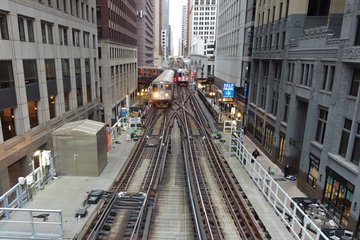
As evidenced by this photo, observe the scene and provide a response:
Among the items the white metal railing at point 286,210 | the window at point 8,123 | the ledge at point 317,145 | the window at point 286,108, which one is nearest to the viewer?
the white metal railing at point 286,210

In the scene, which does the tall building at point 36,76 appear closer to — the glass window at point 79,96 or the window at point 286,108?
the glass window at point 79,96

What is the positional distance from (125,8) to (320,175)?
51.4 metres

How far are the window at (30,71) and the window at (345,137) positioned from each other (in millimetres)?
20699

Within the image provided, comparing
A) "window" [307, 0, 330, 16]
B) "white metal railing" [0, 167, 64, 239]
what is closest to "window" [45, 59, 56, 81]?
"white metal railing" [0, 167, 64, 239]

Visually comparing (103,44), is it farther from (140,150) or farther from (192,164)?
(192,164)

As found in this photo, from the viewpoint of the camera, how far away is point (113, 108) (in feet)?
146

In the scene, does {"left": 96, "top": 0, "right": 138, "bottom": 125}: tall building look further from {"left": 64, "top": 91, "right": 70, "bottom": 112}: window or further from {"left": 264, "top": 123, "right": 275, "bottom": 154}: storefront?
{"left": 264, "top": 123, "right": 275, "bottom": 154}: storefront

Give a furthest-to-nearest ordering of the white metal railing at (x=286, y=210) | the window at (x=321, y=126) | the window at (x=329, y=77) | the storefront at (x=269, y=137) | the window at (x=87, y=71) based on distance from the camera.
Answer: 1. the window at (x=87, y=71)
2. the storefront at (x=269, y=137)
3. the window at (x=321, y=126)
4. the window at (x=329, y=77)
5. the white metal railing at (x=286, y=210)

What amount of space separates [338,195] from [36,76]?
21707 mm

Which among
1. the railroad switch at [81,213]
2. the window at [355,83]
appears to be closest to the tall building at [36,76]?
the railroad switch at [81,213]

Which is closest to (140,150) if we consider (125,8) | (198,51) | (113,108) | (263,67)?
(263,67)

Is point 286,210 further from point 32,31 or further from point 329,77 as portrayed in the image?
point 32,31

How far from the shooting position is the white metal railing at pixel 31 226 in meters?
9.28

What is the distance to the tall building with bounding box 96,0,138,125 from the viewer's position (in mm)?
40719
